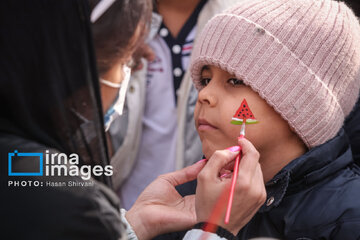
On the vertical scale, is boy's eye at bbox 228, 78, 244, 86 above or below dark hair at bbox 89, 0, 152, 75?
below

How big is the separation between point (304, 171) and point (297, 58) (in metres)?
0.47

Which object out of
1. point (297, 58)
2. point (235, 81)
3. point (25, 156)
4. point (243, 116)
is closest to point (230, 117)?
point (243, 116)

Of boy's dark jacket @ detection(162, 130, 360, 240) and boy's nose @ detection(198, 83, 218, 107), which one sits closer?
boy's dark jacket @ detection(162, 130, 360, 240)

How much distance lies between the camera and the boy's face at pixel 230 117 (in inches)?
60.8

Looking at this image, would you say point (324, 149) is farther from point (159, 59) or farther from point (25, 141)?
point (159, 59)

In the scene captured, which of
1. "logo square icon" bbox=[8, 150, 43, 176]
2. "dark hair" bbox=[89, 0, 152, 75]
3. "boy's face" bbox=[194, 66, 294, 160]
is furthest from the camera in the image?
"boy's face" bbox=[194, 66, 294, 160]

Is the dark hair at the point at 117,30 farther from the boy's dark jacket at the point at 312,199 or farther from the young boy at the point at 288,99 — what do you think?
the boy's dark jacket at the point at 312,199

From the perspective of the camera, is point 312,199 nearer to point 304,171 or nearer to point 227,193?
point 304,171

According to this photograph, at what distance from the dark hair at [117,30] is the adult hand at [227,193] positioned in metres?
0.51

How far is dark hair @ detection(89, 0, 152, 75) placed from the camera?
46.6 inches

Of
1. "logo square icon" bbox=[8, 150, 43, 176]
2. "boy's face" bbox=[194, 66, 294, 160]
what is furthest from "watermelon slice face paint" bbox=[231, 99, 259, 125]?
"logo square icon" bbox=[8, 150, 43, 176]

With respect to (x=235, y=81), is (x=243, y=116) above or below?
below

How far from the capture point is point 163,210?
1.54 metres

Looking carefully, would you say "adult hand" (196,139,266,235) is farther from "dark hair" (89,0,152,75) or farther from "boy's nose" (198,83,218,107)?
"dark hair" (89,0,152,75)
